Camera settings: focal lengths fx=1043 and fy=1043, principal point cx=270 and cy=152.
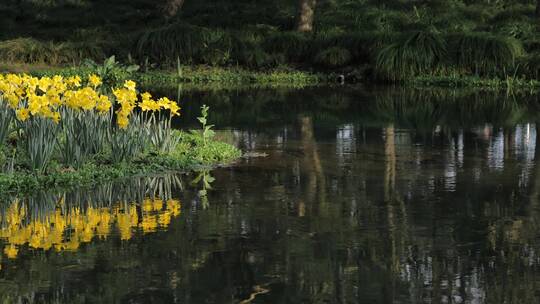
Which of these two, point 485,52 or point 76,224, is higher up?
point 485,52

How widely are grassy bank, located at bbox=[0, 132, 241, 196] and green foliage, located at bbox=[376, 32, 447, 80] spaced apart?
16.8m

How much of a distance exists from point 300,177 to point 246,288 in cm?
565

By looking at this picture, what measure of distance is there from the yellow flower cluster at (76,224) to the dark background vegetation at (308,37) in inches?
858

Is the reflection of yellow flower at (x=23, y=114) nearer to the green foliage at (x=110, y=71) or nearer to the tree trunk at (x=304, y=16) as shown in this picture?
the green foliage at (x=110, y=71)

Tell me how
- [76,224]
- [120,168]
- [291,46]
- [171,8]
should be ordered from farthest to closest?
[171,8], [291,46], [120,168], [76,224]

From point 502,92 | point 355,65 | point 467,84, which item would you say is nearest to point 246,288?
point 502,92

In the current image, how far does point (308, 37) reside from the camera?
36156mm

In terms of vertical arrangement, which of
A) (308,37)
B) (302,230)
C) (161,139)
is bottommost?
(302,230)

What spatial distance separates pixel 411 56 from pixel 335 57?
3.05m

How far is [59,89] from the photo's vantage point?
44.9ft

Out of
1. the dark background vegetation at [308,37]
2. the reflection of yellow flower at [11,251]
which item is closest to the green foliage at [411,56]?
the dark background vegetation at [308,37]

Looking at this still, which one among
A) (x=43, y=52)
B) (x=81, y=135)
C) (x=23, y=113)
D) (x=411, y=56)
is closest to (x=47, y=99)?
(x=23, y=113)

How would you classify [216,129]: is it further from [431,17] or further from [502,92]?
[431,17]

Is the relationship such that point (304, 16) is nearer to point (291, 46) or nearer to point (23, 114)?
point (291, 46)
